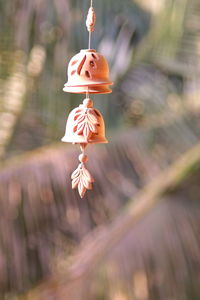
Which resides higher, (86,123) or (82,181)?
(86,123)

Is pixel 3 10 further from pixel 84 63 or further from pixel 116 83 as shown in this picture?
pixel 84 63

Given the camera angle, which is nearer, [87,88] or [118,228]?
[87,88]

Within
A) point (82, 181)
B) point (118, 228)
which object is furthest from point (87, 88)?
point (118, 228)

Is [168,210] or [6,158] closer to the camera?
[168,210]

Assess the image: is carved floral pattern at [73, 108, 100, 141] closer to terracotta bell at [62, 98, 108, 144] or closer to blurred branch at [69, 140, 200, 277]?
terracotta bell at [62, 98, 108, 144]

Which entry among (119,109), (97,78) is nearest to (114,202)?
(119,109)

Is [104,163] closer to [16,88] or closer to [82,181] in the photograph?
[16,88]
